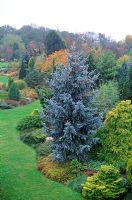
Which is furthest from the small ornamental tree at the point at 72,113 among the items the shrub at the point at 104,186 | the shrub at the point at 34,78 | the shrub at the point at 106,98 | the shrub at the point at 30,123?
the shrub at the point at 34,78

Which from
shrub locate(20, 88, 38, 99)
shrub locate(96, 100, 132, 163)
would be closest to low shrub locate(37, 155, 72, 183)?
shrub locate(96, 100, 132, 163)

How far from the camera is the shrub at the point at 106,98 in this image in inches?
1156

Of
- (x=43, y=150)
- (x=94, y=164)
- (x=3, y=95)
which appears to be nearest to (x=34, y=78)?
(x=3, y=95)

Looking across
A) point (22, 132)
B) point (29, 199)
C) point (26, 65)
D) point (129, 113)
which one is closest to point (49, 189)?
point (29, 199)

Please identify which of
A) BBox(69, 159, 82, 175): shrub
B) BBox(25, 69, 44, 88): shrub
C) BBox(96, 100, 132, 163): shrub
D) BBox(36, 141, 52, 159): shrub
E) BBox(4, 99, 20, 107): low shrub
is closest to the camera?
BBox(69, 159, 82, 175): shrub

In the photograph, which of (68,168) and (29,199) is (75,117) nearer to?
(68,168)

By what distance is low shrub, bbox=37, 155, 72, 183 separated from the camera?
20189 millimetres

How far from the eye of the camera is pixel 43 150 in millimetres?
24609

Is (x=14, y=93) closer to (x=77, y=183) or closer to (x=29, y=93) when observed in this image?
(x=29, y=93)

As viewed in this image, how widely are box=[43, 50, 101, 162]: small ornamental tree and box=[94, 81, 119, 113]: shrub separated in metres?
7.49

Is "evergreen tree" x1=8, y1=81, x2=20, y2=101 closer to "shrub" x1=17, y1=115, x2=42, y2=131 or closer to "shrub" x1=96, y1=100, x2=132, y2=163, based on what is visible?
"shrub" x1=17, y1=115, x2=42, y2=131

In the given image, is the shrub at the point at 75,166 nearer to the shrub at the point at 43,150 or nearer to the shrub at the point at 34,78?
the shrub at the point at 43,150

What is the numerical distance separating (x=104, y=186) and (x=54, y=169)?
14.2ft

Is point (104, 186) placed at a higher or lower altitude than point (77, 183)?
higher
